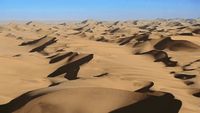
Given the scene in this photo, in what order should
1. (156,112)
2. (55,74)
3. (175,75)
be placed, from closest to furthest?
(156,112) < (175,75) < (55,74)

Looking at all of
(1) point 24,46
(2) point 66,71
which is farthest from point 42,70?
(1) point 24,46

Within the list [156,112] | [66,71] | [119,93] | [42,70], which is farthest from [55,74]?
[156,112]

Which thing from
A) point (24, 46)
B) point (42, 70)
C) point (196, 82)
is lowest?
point (24, 46)

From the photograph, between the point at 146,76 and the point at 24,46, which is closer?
the point at 146,76

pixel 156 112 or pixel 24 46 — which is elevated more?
pixel 156 112

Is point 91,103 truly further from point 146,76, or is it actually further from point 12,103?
point 146,76

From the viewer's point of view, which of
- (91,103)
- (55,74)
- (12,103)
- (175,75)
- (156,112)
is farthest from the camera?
(55,74)

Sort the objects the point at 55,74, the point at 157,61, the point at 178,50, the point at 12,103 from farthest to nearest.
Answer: the point at 178,50 → the point at 157,61 → the point at 55,74 → the point at 12,103

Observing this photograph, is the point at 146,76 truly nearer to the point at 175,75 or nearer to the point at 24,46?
the point at 175,75

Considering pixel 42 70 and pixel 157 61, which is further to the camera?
pixel 157 61
